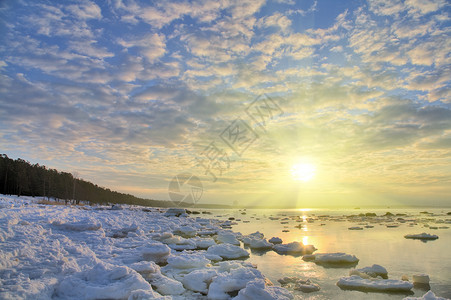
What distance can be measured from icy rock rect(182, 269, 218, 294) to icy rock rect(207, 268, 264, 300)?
45 cm

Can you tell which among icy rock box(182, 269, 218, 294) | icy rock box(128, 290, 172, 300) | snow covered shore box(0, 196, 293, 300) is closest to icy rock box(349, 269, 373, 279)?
snow covered shore box(0, 196, 293, 300)

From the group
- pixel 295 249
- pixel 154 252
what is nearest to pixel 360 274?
pixel 295 249

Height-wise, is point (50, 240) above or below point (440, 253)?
above

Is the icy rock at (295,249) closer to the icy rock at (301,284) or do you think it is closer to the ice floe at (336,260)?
the ice floe at (336,260)

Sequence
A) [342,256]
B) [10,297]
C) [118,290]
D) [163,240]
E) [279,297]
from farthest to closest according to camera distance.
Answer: [163,240] → [342,256] → [279,297] → [118,290] → [10,297]

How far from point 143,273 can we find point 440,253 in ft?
64.4

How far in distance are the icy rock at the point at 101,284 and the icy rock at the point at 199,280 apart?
1967 mm

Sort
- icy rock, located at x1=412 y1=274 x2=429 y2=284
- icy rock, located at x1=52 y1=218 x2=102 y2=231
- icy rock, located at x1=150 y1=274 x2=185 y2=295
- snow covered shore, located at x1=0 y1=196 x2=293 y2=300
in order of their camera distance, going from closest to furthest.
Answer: snow covered shore, located at x1=0 y1=196 x2=293 y2=300, icy rock, located at x1=150 y1=274 x2=185 y2=295, icy rock, located at x1=412 y1=274 x2=429 y2=284, icy rock, located at x1=52 y1=218 x2=102 y2=231

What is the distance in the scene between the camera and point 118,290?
26.0 ft

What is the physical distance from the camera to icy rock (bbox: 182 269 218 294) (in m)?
9.61

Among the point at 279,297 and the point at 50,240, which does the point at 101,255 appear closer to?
the point at 50,240

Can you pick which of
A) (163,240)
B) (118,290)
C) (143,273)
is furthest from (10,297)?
(163,240)

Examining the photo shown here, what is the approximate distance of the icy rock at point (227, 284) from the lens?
891cm

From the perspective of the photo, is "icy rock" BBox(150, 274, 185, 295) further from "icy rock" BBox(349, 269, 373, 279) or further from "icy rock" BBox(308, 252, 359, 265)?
"icy rock" BBox(308, 252, 359, 265)
